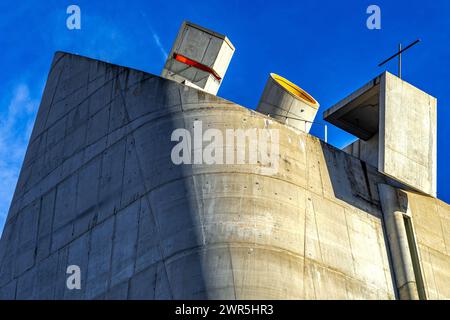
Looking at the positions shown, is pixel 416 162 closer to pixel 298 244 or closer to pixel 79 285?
pixel 298 244

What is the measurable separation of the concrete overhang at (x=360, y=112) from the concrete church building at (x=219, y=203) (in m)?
A: 0.04

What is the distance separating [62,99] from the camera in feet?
120

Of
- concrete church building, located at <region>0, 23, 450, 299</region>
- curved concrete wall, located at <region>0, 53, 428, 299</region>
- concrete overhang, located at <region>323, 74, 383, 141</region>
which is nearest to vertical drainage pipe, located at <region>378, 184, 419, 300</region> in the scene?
concrete church building, located at <region>0, 23, 450, 299</region>

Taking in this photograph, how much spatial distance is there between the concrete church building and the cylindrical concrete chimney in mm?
46

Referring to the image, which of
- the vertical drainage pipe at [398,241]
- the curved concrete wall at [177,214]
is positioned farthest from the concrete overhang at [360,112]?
the vertical drainage pipe at [398,241]

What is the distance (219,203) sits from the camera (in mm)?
28891

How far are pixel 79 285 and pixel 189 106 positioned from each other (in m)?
5.69

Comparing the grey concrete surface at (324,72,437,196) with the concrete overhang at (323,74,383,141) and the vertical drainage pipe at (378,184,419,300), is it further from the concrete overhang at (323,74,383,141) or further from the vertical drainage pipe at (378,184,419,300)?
the vertical drainage pipe at (378,184,419,300)

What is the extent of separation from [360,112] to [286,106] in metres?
2.89

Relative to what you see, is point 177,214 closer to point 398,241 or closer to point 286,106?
point 398,241

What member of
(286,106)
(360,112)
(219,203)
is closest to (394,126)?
(360,112)

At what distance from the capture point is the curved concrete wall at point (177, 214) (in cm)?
2791

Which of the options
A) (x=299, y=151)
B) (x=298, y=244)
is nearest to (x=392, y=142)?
(x=299, y=151)
